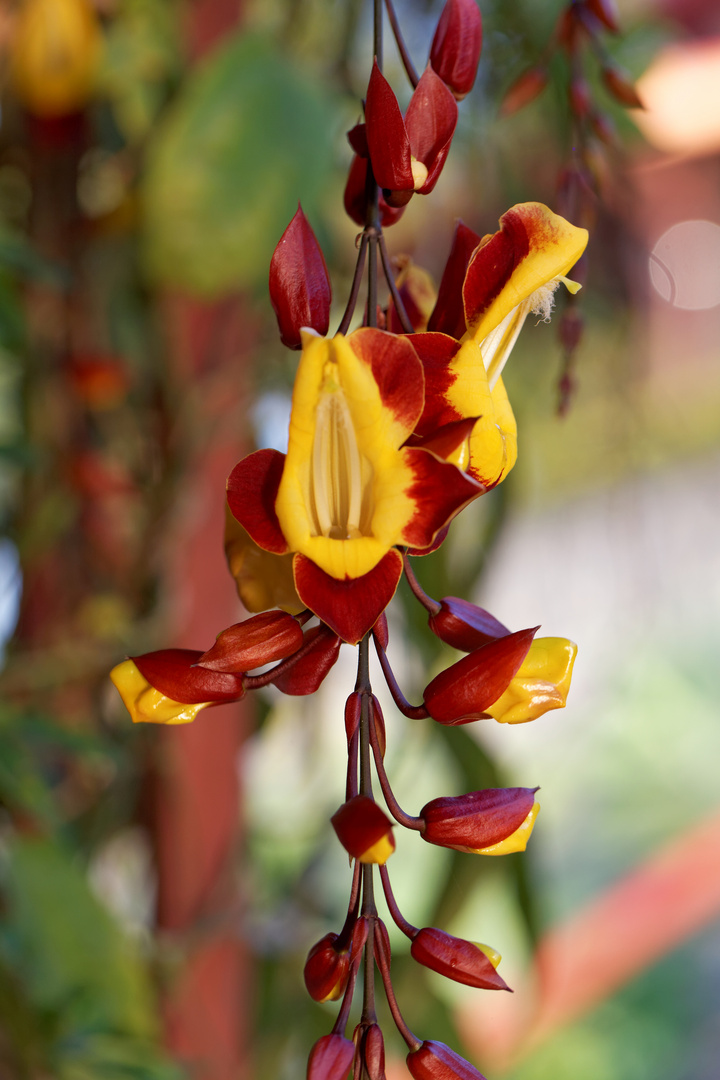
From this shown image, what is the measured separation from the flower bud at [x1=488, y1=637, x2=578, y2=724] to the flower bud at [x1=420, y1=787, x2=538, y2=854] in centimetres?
1

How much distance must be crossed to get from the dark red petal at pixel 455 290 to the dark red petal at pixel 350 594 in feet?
0.15

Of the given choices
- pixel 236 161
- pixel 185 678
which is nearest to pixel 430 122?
pixel 185 678

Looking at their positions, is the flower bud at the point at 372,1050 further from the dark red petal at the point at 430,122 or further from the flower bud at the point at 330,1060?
the dark red petal at the point at 430,122

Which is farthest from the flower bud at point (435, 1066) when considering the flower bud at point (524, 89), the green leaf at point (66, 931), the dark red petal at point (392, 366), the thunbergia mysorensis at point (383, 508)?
the green leaf at point (66, 931)

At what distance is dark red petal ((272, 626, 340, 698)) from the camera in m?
0.16

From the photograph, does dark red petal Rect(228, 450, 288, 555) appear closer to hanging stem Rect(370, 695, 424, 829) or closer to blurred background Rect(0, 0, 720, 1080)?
hanging stem Rect(370, 695, 424, 829)

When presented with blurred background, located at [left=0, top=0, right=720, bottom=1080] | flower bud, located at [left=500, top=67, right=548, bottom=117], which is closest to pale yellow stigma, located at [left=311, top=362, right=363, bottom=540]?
flower bud, located at [left=500, top=67, right=548, bottom=117]

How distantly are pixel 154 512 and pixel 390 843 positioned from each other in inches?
18.4

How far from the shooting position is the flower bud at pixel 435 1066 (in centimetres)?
16

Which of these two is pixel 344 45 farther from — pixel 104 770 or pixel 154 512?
pixel 104 770

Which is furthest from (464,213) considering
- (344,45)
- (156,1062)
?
(156,1062)

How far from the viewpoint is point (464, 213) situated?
0.64 meters

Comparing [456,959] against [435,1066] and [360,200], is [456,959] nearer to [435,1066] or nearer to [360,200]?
[435,1066]

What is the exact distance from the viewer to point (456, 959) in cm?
16
